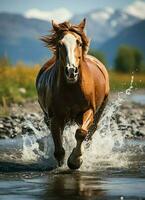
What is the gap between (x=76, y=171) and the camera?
1114cm

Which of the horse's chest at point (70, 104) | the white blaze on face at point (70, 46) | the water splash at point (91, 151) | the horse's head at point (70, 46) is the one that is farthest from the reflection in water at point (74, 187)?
the white blaze on face at point (70, 46)

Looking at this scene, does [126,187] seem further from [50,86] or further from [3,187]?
[50,86]

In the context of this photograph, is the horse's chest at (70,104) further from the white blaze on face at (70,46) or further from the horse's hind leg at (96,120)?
the horse's hind leg at (96,120)

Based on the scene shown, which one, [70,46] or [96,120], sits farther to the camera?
[96,120]

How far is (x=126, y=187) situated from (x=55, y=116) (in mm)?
2534

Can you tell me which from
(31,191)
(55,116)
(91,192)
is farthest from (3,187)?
(55,116)

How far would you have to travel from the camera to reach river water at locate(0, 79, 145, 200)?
8.67m

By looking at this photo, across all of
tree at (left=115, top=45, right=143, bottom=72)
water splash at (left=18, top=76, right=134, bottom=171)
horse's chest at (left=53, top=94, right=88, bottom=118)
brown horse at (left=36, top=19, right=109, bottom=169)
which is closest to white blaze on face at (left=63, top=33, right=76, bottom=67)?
brown horse at (left=36, top=19, right=109, bottom=169)

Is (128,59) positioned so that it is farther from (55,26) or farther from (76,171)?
(76,171)

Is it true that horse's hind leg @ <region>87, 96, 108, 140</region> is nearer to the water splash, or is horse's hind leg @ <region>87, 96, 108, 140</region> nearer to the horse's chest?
the water splash

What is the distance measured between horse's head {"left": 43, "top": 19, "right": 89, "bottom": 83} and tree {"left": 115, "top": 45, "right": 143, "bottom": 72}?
145862mm

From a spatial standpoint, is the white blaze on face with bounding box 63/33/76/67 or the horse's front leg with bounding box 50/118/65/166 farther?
the horse's front leg with bounding box 50/118/65/166

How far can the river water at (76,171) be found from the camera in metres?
8.67

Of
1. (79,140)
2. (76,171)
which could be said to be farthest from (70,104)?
(76,171)
